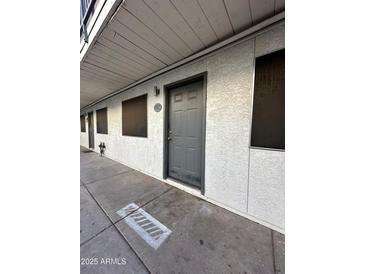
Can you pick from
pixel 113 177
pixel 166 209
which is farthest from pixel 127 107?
pixel 166 209

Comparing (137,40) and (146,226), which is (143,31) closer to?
(137,40)

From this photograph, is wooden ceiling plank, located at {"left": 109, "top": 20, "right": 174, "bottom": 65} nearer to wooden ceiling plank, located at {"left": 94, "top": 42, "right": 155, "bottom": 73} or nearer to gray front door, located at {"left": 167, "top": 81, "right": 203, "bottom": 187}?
wooden ceiling plank, located at {"left": 94, "top": 42, "right": 155, "bottom": 73}

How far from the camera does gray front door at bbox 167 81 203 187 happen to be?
2.12 meters

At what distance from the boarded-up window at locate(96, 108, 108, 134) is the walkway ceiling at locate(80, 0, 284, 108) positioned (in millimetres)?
2597

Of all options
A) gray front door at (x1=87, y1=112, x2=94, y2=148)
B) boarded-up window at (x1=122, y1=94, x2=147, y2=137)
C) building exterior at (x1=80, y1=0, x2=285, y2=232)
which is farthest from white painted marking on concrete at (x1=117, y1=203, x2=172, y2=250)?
gray front door at (x1=87, y1=112, x2=94, y2=148)

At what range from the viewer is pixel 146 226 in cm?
145

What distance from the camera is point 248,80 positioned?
1.52m

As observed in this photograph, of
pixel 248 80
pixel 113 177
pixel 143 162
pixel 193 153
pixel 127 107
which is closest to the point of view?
pixel 248 80

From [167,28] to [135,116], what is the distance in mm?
2190

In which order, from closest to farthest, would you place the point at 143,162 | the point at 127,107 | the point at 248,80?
the point at 248,80
the point at 143,162
the point at 127,107
